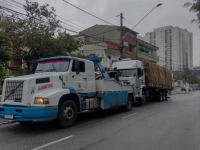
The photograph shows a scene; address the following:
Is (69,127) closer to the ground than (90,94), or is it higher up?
closer to the ground

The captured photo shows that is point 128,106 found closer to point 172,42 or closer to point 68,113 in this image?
point 68,113

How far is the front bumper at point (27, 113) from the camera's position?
665 centimetres

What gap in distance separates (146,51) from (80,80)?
3677 centimetres

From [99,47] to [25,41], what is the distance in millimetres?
15097

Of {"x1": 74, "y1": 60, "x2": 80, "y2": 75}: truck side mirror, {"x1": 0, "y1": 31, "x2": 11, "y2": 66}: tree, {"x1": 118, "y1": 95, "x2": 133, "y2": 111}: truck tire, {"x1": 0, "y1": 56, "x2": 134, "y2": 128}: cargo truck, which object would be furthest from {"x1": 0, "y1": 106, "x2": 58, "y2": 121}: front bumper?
{"x1": 0, "y1": 31, "x2": 11, "y2": 66}: tree

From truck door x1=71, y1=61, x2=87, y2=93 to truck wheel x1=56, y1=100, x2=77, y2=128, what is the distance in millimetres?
865

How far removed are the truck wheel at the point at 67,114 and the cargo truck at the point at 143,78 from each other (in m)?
6.55

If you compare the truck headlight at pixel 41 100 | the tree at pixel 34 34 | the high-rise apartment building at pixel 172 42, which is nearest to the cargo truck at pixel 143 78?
the tree at pixel 34 34

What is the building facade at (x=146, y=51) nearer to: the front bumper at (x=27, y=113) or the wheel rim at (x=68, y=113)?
the wheel rim at (x=68, y=113)

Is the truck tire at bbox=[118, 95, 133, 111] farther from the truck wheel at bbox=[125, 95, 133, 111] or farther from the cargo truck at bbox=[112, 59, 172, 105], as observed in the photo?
the cargo truck at bbox=[112, 59, 172, 105]

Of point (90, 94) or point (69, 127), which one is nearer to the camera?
point (69, 127)

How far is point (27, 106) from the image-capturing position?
6.86 m

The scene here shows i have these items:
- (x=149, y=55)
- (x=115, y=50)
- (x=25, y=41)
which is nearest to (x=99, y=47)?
(x=115, y=50)

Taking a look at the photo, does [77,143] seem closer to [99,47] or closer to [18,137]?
Result: [18,137]
